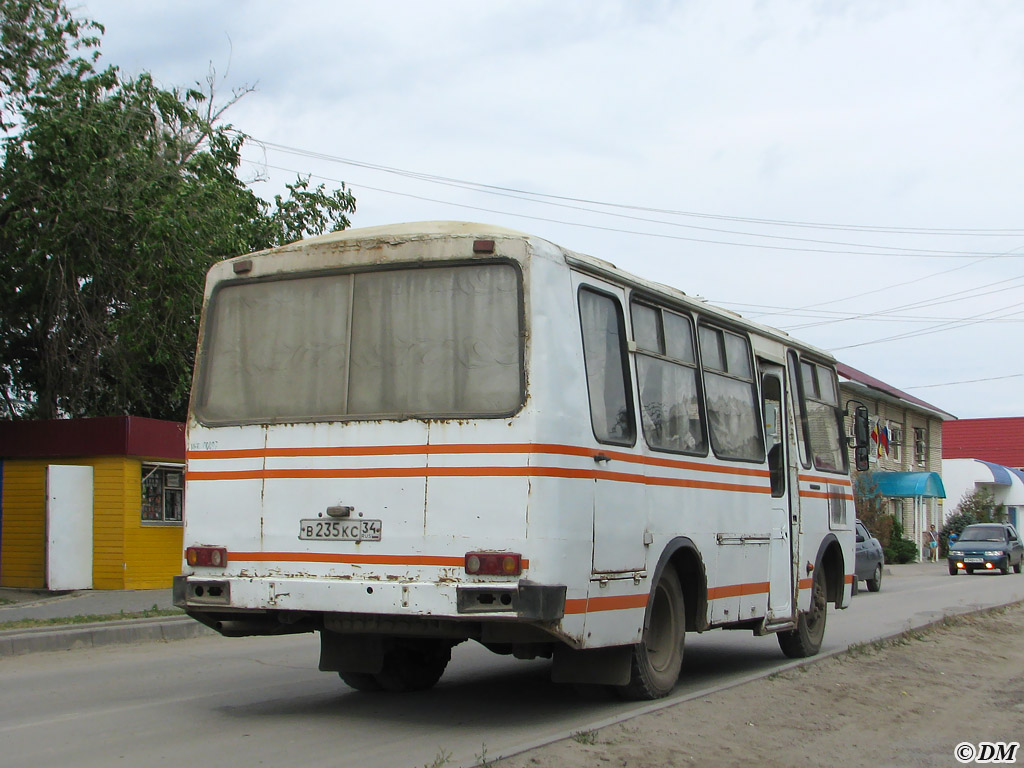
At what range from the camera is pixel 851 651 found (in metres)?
12.0

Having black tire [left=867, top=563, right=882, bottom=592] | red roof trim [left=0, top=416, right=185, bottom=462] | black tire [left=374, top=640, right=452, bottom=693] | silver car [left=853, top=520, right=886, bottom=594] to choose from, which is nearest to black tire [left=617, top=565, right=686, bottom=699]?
black tire [left=374, top=640, right=452, bottom=693]

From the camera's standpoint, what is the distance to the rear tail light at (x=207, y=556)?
793 centimetres

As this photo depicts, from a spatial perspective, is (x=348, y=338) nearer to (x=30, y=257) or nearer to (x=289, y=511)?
(x=289, y=511)

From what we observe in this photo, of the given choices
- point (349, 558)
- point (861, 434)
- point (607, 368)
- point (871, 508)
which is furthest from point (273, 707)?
point (871, 508)

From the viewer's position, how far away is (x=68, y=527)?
20.5 m

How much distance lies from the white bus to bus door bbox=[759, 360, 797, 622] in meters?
1.77

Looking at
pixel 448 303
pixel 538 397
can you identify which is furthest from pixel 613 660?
pixel 448 303

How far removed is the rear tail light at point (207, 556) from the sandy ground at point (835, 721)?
2.54 meters

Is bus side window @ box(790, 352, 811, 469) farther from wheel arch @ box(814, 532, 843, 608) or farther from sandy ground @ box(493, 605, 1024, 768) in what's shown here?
sandy ground @ box(493, 605, 1024, 768)

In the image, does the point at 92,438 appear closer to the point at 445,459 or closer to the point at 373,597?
the point at 373,597

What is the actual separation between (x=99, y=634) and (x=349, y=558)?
6.86m

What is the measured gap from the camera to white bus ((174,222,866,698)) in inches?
285

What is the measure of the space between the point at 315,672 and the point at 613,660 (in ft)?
12.0

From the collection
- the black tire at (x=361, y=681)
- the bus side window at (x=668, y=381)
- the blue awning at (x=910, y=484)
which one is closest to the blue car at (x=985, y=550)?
the blue awning at (x=910, y=484)
